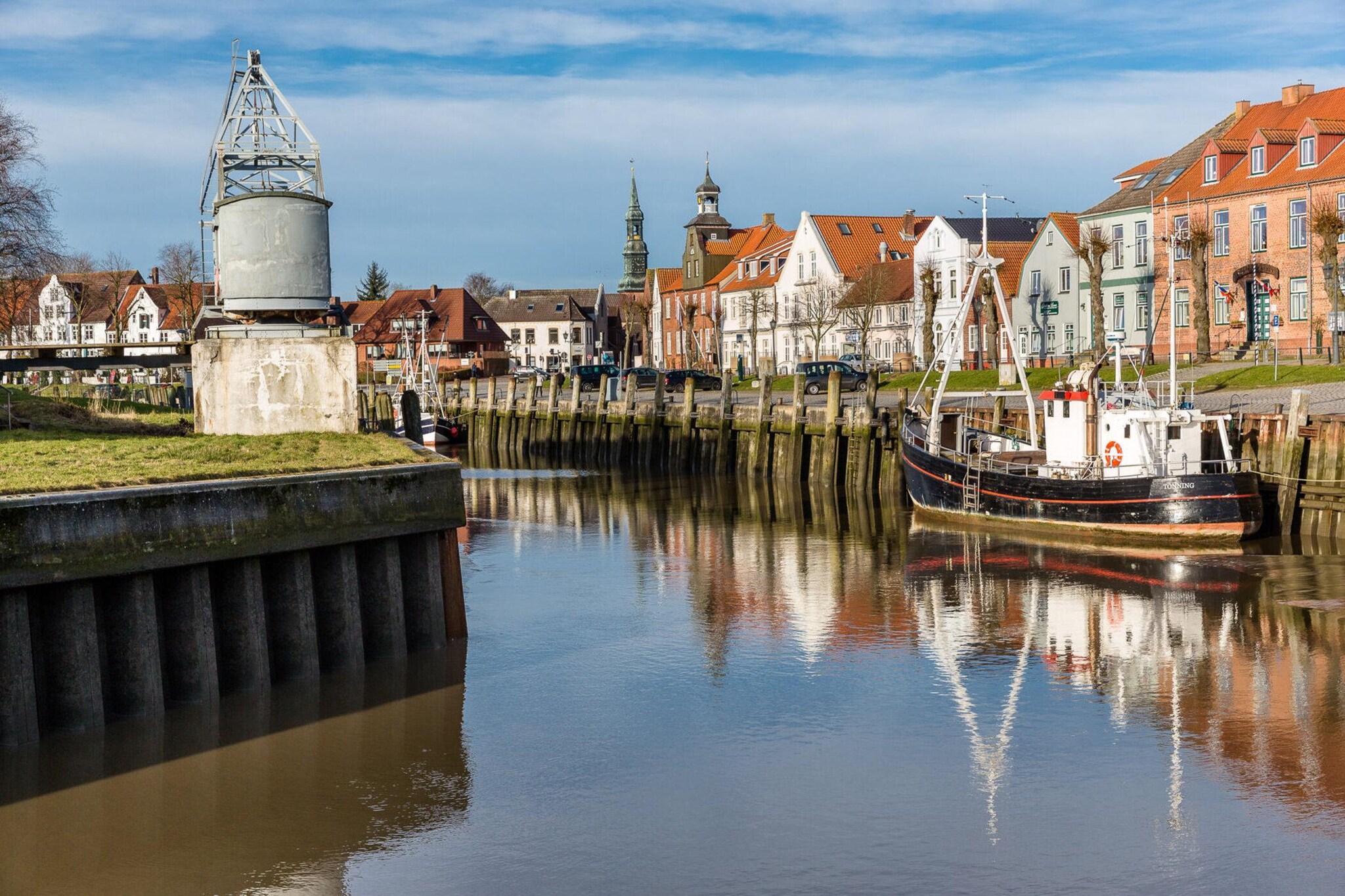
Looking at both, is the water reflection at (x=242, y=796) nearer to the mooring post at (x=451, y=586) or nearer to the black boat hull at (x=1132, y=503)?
the mooring post at (x=451, y=586)

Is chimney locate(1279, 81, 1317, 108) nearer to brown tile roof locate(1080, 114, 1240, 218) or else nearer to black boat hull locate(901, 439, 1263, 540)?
A: brown tile roof locate(1080, 114, 1240, 218)

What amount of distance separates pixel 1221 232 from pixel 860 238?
1585 inches

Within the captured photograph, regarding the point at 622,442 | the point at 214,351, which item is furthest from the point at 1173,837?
the point at 622,442

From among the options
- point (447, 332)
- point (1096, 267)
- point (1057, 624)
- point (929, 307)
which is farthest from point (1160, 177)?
point (447, 332)

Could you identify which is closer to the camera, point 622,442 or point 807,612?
point 807,612

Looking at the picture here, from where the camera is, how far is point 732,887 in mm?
12164

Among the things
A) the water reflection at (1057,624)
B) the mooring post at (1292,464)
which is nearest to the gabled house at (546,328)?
the water reflection at (1057,624)

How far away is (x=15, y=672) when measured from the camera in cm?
1415

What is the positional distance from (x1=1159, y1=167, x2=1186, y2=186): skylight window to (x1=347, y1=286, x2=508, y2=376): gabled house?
6205 centimetres

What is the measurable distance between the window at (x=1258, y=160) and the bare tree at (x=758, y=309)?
42.4 m

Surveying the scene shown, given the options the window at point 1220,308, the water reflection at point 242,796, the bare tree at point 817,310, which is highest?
the bare tree at point 817,310

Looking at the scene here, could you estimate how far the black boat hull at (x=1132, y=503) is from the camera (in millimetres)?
28781

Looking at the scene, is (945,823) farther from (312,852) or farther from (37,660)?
(37,660)

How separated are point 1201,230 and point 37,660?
51201mm
